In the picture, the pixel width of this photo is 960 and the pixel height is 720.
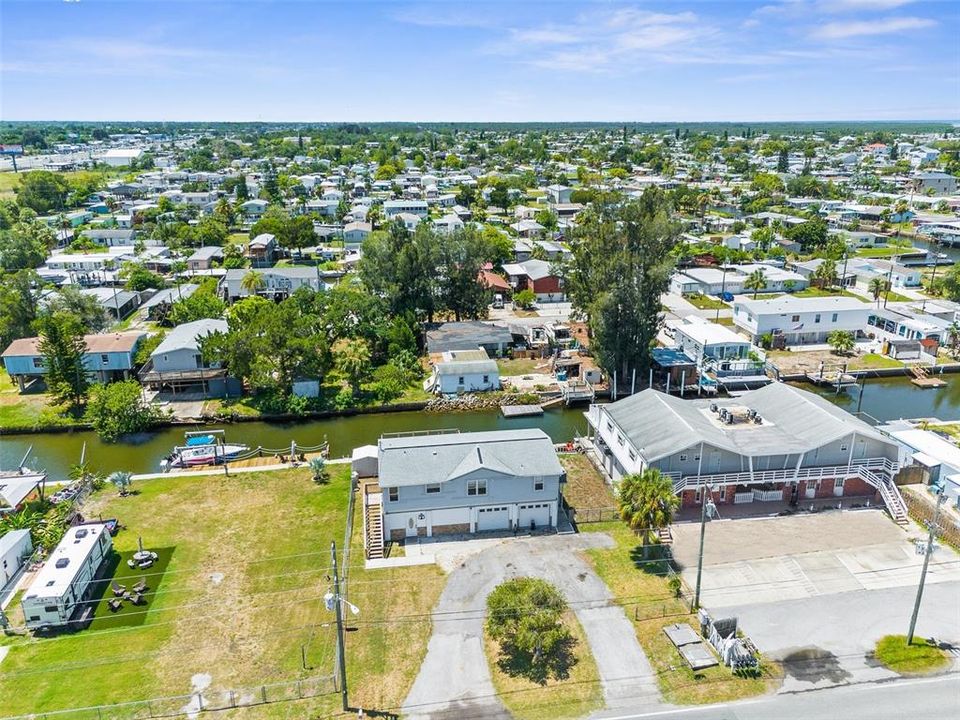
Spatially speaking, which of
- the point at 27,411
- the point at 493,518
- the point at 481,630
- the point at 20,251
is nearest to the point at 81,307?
the point at 27,411

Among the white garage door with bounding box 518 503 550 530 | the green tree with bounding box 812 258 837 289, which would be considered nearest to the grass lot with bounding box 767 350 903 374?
the green tree with bounding box 812 258 837 289

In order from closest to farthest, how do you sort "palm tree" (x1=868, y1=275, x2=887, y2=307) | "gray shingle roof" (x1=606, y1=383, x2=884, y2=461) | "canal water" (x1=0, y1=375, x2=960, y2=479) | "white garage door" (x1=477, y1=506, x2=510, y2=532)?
"white garage door" (x1=477, y1=506, x2=510, y2=532) → "gray shingle roof" (x1=606, y1=383, x2=884, y2=461) → "canal water" (x1=0, y1=375, x2=960, y2=479) → "palm tree" (x1=868, y1=275, x2=887, y2=307)

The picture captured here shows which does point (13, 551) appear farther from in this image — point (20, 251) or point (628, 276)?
point (20, 251)

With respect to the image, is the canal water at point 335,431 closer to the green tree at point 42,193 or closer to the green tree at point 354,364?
the green tree at point 354,364

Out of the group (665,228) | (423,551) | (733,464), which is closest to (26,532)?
(423,551)

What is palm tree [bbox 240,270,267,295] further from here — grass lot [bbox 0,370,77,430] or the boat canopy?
the boat canopy

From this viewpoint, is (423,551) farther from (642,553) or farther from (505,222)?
(505,222)
